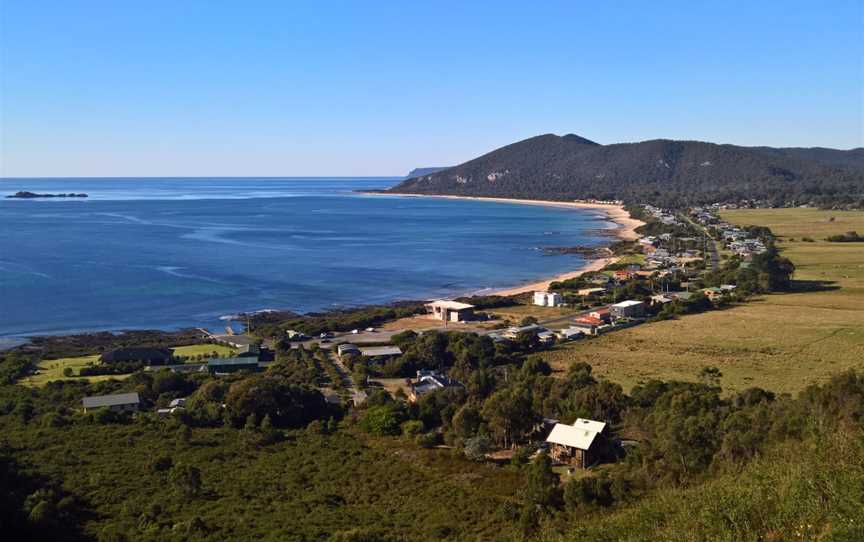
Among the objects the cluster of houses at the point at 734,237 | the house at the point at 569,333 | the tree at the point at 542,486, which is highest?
the cluster of houses at the point at 734,237

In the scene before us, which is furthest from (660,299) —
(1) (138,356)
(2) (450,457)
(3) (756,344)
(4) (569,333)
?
(1) (138,356)

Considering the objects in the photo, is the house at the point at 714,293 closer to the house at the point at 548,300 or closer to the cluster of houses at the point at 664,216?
the house at the point at 548,300

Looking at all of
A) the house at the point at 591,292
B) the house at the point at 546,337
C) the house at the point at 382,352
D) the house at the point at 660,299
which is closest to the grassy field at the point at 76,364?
the house at the point at 382,352

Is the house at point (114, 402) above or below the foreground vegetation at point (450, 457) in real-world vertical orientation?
below

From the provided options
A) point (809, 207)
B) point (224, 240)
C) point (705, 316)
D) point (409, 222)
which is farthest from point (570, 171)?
point (705, 316)

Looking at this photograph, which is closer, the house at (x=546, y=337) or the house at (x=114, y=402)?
the house at (x=114, y=402)

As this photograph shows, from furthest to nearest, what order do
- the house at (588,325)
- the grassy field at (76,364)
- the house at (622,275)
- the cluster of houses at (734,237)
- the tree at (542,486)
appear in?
the cluster of houses at (734,237) → the house at (622,275) → the house at (588,325) → the grassy field at (76,364) → the tree at (542,486)

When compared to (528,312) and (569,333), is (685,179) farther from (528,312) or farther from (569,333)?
(569,333)
